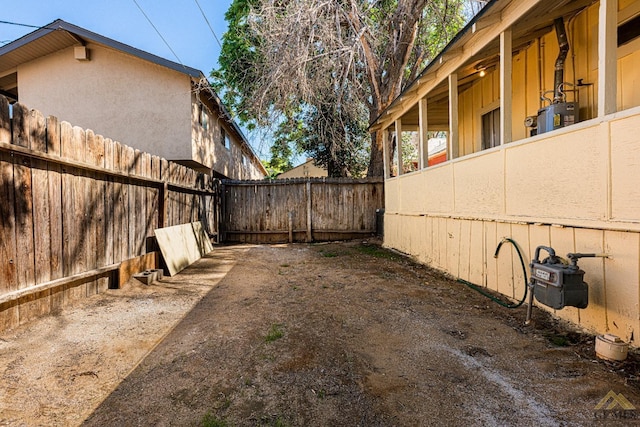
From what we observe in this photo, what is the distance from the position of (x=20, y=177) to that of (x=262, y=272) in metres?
3.50

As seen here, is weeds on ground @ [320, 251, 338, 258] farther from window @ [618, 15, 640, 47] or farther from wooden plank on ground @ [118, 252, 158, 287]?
window @ [618, 15, 640, 47]

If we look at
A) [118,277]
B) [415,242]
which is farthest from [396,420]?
[415,242]

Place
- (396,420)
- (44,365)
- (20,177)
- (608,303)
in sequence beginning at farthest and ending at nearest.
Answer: (20,177), (608,303), (44,365), (396,420)

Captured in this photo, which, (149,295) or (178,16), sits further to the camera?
(178,16)

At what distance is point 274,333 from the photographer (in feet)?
9.48

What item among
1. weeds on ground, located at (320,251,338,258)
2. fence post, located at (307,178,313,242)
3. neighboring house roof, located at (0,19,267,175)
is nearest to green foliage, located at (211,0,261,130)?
neighboring house roof, located at (0,19,267,175)

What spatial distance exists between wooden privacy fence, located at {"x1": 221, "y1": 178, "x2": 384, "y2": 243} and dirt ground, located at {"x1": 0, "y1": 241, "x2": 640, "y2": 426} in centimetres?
578

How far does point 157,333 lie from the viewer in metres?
2.92

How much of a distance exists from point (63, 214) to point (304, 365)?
10.2ft

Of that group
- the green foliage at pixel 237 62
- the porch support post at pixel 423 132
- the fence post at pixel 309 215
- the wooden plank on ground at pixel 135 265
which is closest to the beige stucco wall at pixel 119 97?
the green foliage at pixel 237 62

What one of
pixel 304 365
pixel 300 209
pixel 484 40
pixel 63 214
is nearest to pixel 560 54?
pixel 484 40

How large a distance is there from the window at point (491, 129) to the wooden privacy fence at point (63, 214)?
6559 mm

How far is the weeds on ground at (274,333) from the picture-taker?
9.12 ft

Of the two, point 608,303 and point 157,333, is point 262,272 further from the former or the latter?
point 608,303
